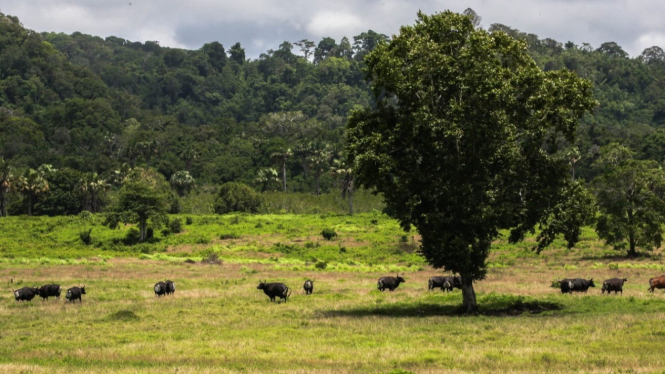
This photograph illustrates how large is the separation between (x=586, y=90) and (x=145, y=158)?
5784 inches

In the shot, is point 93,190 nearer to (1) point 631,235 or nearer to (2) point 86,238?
(2) point 86,238

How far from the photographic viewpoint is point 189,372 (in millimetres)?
18484

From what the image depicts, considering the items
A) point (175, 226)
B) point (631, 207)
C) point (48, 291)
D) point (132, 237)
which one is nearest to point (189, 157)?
point (175, 226)

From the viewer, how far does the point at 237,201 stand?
128 metres

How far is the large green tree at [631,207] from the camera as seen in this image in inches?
2667

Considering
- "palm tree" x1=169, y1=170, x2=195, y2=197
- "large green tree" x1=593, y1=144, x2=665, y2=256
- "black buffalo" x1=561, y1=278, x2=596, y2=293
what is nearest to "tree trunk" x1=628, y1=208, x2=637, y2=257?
"large green tree" x1=593, y1=144, x2=665, y2=256

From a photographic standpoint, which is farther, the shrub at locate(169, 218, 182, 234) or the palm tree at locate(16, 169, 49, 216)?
the palm tree at locate(16, 169, 49, 216)

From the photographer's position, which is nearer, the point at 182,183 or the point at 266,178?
the point at 182,183

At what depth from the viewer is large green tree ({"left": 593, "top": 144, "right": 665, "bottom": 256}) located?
67750mm

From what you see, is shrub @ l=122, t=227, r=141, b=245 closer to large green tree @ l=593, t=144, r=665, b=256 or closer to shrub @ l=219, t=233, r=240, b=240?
shrub @ l=219, t=233, r=240, b=240

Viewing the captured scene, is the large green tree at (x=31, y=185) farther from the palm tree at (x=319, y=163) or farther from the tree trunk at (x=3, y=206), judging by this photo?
the palm tree at (x=319, y=163)

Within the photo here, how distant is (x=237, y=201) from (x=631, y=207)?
7756 centimetres

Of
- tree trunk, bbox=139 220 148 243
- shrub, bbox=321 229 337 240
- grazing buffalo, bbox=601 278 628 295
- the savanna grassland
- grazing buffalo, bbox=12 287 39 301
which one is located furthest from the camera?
tree trunk, bbox=139 220 148 243

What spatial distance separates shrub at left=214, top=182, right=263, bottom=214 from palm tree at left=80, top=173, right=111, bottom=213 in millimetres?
22461
